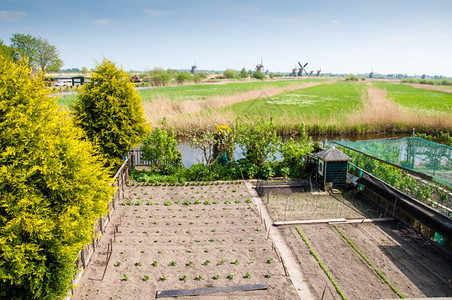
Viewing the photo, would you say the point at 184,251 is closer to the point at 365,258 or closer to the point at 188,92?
the point at 365,258

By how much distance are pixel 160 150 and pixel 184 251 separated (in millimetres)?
5690

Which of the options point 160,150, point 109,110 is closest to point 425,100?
point 160,150

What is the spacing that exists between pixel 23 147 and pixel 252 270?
4.45 metres

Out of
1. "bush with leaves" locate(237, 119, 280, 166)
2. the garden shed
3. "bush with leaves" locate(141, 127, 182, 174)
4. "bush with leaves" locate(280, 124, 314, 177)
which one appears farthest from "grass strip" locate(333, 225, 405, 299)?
"bush with leaves" locate(141, 127, 182, 174)

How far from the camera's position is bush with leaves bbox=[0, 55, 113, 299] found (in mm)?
4320

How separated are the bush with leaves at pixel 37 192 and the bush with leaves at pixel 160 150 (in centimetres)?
646

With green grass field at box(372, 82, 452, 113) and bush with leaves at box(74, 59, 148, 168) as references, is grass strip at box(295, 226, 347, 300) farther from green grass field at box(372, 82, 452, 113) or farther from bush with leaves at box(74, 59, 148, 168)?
green grass field at box(372, 82, 452, 113)

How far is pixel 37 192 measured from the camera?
4.74m

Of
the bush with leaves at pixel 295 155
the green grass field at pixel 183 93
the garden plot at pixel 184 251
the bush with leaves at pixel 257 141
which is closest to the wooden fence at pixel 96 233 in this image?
the garden plot at pixel 184 251

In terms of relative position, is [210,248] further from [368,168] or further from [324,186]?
[368,168]

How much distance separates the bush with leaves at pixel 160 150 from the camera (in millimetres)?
11773

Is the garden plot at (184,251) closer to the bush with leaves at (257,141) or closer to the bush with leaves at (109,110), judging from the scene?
the bush with leaves at (109,110)

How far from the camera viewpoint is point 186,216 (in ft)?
27.6

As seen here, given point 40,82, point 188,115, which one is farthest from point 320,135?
point 40,82
